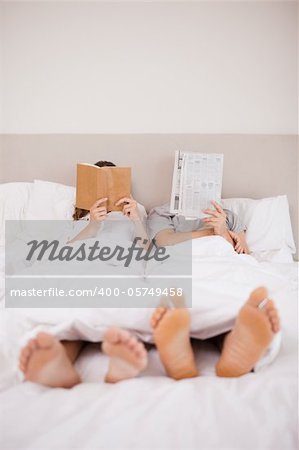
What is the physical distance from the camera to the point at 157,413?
61 cm

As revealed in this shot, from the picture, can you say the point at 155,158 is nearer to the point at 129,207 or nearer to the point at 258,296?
the point at 129,207

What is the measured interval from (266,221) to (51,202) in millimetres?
1095

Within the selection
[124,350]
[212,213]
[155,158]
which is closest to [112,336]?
[124,350]

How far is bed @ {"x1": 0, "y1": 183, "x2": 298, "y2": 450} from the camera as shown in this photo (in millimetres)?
582

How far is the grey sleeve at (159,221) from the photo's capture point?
1.76m

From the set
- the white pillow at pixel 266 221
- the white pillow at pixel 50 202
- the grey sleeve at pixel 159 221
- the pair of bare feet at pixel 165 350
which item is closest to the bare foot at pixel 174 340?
the pair of bare feet at pixel 165 350

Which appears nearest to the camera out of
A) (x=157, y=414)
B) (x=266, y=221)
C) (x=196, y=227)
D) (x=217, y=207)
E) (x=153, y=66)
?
(x=157, y=414)

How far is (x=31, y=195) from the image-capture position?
198 centimetres

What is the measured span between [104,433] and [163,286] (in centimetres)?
42

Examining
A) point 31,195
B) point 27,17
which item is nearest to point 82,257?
point 31,195

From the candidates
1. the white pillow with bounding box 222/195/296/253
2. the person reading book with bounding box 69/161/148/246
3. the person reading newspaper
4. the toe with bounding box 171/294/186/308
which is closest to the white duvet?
the toe with bounding box 171/294/186/308

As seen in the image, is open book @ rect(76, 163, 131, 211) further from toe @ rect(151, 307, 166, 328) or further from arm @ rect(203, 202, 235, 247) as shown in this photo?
toe @ rect(151, 307, 166, 328)

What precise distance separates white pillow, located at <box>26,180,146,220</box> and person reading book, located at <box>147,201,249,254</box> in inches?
5.4

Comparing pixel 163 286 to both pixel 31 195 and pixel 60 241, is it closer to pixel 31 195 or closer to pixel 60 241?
pixel 60 241
